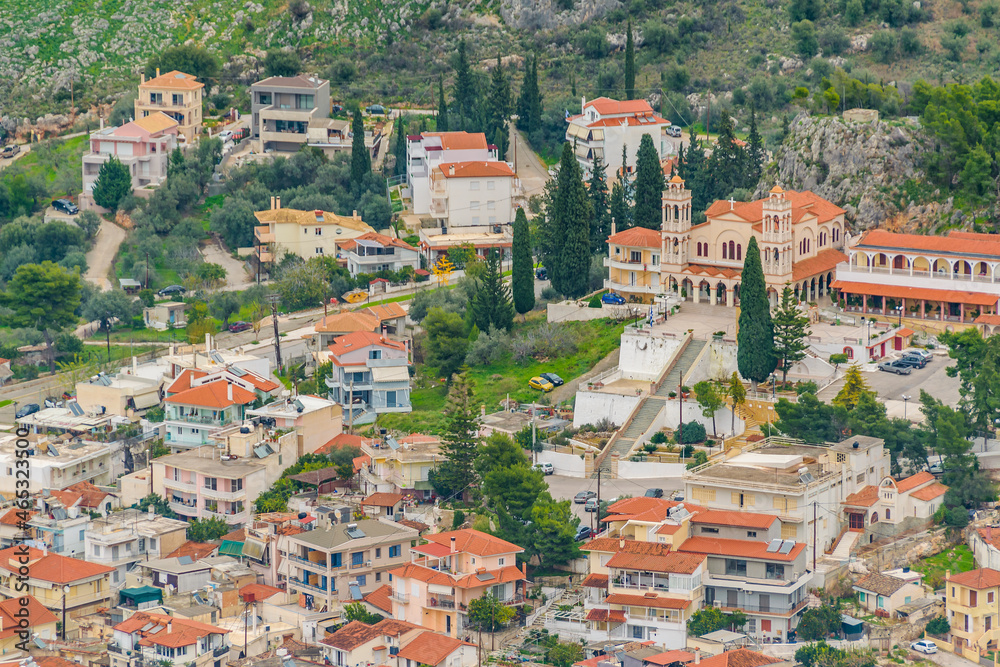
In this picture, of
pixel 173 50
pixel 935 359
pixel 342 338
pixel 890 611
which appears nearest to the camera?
pixel 890 611

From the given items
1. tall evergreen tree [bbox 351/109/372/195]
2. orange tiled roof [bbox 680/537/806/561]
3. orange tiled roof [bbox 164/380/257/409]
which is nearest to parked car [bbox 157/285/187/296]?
tall evergreen tree [bbox 351/109/372/195]

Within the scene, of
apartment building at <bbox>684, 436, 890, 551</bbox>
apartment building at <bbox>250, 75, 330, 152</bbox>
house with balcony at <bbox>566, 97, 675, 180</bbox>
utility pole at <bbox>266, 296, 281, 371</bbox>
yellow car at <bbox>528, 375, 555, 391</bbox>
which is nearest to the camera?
apartment building at <bbox>684, 436, 890, 551</bbox>

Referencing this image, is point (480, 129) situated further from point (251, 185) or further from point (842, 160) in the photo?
point (842, 160)

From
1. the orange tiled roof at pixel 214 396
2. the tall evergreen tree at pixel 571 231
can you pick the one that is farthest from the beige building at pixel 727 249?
the orange tiled roof at pixel 214 396

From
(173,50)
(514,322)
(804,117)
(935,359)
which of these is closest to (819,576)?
(935,359)

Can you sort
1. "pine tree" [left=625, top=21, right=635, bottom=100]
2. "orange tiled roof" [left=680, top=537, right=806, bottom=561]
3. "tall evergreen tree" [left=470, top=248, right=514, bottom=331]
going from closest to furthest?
"orange tiled roof" [left=680, top=537, right=806, bottom=561]
"tall evergreen tree" [left=470, top=248, right=514, bottom=331]
"pine tree" [left=625, top=21, right=635, bottom=100]

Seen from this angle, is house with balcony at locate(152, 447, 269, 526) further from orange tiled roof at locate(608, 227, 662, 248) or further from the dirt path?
the dirt path
